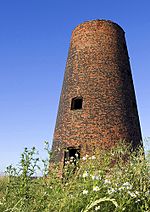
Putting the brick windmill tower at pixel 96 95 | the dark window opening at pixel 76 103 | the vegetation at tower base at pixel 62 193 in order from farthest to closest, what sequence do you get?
the dark window opening at pixel 76 103
the brick windmill tower at pixel 96 95
the vegetation at tower base at pixel 62 193

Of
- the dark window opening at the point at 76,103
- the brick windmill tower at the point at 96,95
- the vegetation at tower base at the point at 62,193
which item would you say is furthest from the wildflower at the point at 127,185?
the dark window opening at the point at 76,103

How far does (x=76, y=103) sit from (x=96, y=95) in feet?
3.65

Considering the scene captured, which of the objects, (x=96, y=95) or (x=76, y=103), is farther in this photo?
(x=76, y=103)

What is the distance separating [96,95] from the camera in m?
11.0

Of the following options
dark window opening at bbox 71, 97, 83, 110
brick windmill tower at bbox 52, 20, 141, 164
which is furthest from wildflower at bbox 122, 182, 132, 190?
dark window opening at bbox 71, 97, 83, 110

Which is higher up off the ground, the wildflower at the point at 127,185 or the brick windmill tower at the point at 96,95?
the brick windmill tower at the point at 96,95

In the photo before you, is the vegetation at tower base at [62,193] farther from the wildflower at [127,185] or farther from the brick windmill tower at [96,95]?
the brick windmill tower at [96,95]

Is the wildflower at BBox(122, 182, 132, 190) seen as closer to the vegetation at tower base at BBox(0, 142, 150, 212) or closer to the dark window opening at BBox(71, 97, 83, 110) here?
the vegetation at tower base at BBox(0, 142, 150, 212)

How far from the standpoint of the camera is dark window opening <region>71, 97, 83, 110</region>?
450 inches

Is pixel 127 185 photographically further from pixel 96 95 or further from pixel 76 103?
pixel 76 103

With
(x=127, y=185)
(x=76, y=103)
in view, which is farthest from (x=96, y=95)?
(x=127, y=185)

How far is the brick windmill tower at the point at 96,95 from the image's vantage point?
414 inches

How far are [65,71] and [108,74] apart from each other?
2.08 m

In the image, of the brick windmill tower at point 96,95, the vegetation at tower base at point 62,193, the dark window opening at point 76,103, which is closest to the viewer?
the vegetation at tower base at point 62,193
